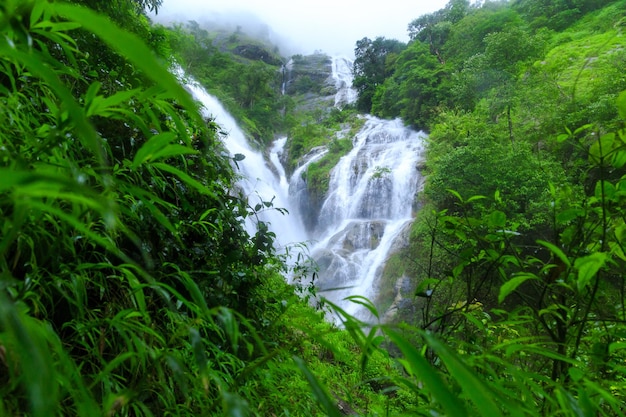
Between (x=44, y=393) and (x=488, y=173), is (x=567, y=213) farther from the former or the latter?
(x=488, y=173)

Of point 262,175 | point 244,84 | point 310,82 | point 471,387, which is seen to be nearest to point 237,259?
point 471,387

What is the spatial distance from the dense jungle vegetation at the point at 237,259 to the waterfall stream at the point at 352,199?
4.36ft

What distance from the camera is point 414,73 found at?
16.0m

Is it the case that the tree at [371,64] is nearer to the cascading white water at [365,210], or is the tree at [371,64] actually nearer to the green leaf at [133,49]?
the cascading white water at [365,210]

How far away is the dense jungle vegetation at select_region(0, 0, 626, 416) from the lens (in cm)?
31

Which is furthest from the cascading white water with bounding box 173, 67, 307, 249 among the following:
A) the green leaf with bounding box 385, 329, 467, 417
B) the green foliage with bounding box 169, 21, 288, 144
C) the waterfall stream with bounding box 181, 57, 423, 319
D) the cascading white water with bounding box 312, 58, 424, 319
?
the green leaf with bounding box 385, 329, 467, 417

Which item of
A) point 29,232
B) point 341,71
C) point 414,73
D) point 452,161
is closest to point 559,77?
point 452,161

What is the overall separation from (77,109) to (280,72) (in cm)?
3625

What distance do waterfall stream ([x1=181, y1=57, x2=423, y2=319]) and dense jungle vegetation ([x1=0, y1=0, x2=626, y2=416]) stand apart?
4.36 ft

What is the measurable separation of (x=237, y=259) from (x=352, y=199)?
36.9 feet

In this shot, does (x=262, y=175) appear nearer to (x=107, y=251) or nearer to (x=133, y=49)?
(x=107, y=251)

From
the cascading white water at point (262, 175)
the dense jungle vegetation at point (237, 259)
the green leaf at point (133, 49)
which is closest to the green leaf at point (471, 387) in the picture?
the dense jungle vegetation at point (237, 259)

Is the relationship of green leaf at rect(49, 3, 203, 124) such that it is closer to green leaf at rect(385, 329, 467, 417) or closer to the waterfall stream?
green leaf at rect(385, 329, 467, 417)

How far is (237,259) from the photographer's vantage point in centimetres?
192
